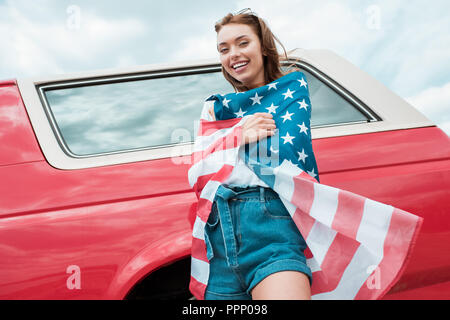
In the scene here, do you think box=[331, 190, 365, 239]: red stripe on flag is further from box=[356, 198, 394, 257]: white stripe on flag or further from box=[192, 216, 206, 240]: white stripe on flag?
box=[192, 216, 206, 240]: white stripe on flag

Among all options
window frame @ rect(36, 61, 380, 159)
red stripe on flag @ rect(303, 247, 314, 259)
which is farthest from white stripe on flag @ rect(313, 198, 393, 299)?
window frame @ rect(36, 61, 380, 159)

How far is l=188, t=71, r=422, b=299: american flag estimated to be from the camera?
41.5 inches

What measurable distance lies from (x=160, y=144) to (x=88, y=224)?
0.55 meters

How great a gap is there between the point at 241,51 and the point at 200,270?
0.89 meters

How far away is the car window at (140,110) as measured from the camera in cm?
183

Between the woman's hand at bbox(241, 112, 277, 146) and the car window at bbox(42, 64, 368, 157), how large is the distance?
2.17 feet

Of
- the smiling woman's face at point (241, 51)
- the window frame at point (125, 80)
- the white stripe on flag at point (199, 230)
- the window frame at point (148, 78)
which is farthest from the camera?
the window frame at point (148, 78)

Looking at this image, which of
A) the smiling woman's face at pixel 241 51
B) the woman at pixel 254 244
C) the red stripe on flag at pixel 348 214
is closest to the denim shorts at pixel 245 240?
the woman at pixel 254 244

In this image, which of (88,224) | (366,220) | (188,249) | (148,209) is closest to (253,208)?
(366,220)

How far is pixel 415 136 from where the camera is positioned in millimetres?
1710

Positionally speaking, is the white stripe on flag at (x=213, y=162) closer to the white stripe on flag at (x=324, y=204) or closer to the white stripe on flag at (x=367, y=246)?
the white stripe on flag at (x=324, y=204)

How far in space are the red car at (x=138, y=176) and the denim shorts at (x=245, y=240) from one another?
33cm

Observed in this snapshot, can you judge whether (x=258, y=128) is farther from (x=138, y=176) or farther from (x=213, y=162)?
(x=138, y=176)

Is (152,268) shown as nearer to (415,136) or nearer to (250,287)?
(250,287)
